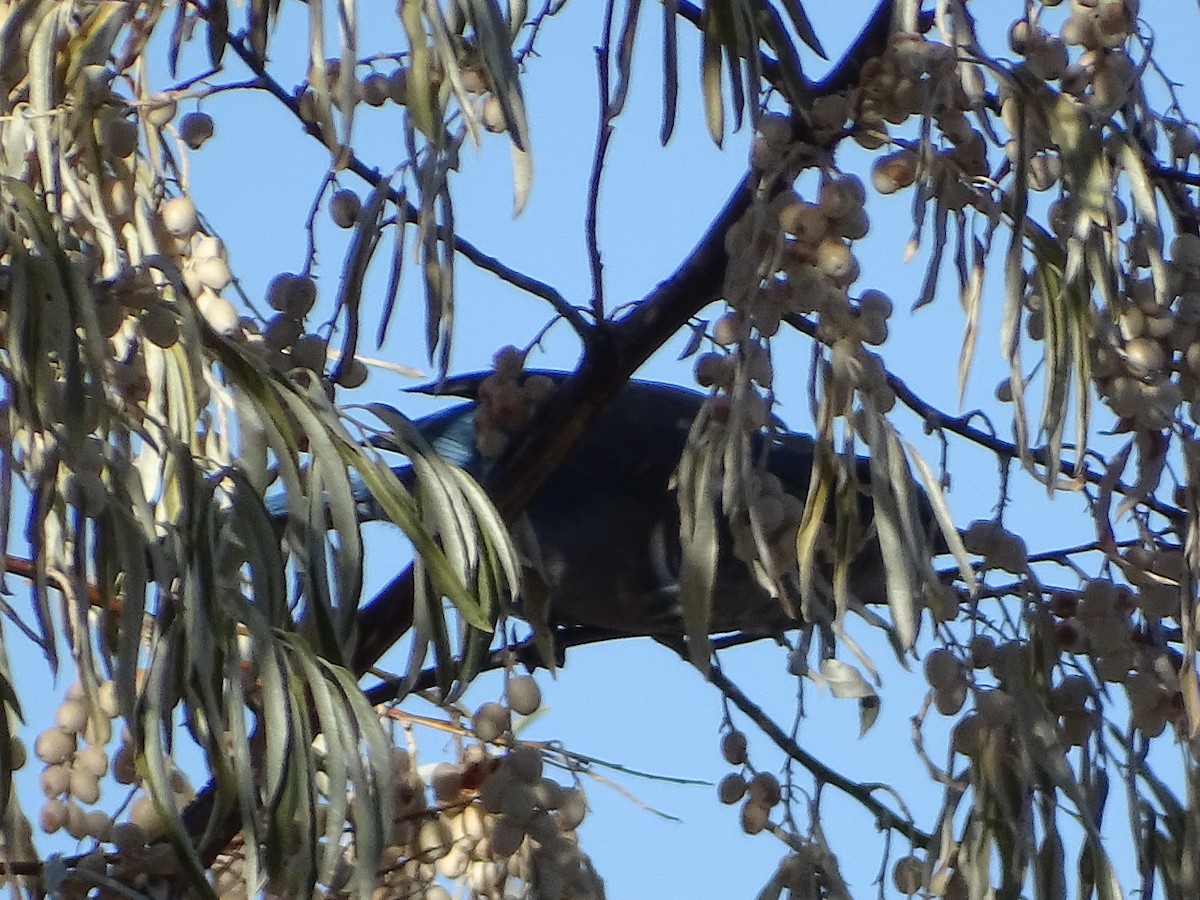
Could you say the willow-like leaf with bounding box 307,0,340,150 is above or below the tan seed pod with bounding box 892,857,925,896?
above

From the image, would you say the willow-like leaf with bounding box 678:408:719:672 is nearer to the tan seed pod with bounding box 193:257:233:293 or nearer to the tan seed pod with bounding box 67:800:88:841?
the tan seed pod with bounding box 193:257:233:293

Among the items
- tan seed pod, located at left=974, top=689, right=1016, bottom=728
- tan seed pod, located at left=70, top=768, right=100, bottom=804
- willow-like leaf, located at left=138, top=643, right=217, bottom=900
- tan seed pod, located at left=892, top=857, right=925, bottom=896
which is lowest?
willow-like leaf, located at left=138, top=643, right=217, bottom=900

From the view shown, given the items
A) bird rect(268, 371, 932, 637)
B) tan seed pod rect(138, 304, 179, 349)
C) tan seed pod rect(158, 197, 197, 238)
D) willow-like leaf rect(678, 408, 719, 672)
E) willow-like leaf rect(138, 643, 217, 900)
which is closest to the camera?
willow-like leaf rect(138, 643, 217, 900)

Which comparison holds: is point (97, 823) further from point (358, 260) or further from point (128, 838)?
point (358, 260)

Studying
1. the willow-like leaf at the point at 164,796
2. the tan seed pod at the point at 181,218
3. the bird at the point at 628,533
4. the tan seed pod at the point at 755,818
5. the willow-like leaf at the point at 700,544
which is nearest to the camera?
the willow-like leaf at the point at 164,796

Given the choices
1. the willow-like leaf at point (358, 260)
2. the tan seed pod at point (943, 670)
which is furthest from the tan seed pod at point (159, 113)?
the tan seed pod at point (943, 670)

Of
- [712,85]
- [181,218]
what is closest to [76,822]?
[181,218]

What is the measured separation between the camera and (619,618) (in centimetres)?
182

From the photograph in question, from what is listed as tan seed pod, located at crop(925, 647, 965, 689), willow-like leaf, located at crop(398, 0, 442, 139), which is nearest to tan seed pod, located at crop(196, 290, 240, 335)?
willow-like leaf, located at crop(398, 0, 442, 139)

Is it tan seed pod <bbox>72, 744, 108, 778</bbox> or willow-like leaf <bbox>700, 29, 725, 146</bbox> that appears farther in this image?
tan seed pod <bbox>72, 744, 108, 778</bbox>

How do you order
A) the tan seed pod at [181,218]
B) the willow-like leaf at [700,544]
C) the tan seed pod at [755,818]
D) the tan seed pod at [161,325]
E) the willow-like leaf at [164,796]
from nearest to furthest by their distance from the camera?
the willow-like leaf at [164,796] < the tan seed pod at [161,325] < the willow-like leaf at [700,544] < the tan seed pod at [181,218] < the tan seed pod at [755,818]

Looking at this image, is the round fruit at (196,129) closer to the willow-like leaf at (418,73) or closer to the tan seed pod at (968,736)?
the willow-like leaf at (418,73)

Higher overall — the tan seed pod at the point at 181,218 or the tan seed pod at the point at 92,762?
the tan seed pod at the point at 181,218

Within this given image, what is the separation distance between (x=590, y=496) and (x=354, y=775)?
943mm
